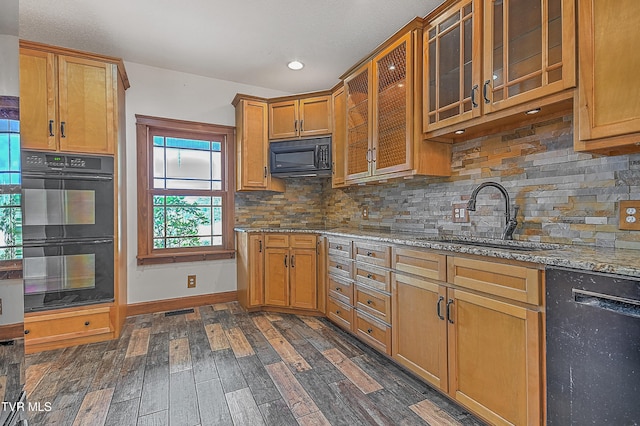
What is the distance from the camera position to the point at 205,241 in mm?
3783

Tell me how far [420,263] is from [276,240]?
181 cm

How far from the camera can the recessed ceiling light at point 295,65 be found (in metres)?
3.30

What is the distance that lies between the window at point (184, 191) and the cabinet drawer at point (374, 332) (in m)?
1.99

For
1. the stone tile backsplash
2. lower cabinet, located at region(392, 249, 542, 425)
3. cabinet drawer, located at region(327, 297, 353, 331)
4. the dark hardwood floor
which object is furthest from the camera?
cabinet drawer, located at region(327, 297, 353, 331)

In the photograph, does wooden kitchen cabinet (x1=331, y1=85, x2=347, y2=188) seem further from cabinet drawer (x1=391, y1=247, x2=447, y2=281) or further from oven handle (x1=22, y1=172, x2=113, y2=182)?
oven handle (x1=22, y1=172, x2=113, y2=182)

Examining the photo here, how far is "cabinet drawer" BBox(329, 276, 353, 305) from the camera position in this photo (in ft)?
8.81

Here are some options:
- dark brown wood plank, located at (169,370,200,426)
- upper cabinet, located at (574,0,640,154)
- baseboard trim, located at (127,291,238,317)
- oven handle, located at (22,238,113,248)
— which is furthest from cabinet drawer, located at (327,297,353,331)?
oven handle, located at (22,238,113,248)

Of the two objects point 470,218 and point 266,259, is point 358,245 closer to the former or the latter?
point 470,218

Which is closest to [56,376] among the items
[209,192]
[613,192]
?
[209,192]

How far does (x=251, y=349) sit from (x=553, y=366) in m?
2.03

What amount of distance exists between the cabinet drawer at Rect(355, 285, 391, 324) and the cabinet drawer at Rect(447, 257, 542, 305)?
2.10 ft

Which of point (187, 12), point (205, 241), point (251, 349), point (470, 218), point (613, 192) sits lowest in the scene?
point (251, 349)

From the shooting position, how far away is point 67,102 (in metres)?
2.60

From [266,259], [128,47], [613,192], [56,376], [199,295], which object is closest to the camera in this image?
[613,192]
